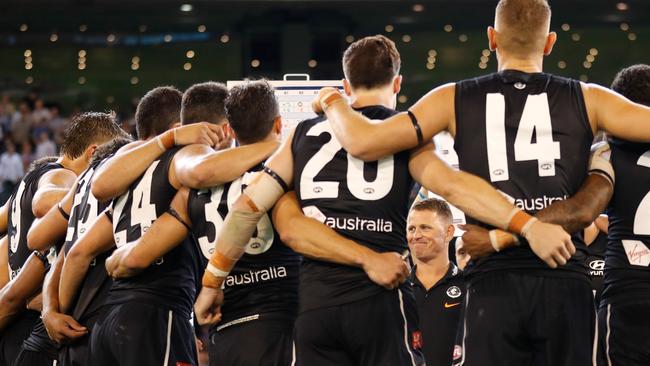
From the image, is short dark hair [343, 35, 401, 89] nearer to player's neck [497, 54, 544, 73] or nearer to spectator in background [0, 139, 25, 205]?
player's neck [497, 54, 544, 73]

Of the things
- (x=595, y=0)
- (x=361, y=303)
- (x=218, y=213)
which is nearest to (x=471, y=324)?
(x=361, y=303)

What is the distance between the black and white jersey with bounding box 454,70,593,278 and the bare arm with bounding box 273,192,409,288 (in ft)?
1.28

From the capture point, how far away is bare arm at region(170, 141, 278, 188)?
16.8ft

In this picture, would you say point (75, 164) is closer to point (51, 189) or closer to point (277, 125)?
point (51, 189)

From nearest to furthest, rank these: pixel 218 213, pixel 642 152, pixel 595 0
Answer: pixel 642 152 → pixel 218 213 → pixel 595 0

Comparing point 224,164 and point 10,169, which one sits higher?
point 224,164

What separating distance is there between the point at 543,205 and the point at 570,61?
65.4 feet

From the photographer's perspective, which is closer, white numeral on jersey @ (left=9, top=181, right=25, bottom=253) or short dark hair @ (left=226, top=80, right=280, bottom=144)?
short dark hair @ (left=226, top=80, right=280, bottom=144)

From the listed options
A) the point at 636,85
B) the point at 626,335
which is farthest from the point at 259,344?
the point at 636,85

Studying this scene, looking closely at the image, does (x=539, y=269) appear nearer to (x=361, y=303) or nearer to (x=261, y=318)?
(x=361, y=303)

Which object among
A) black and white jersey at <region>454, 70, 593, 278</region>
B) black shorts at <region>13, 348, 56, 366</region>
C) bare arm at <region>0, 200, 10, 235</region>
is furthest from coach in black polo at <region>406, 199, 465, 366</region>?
bare arm at <region>0, 200, 10, 235</region>

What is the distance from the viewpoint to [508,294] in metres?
4.30

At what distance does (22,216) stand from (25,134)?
15.4 m

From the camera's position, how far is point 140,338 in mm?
5281
